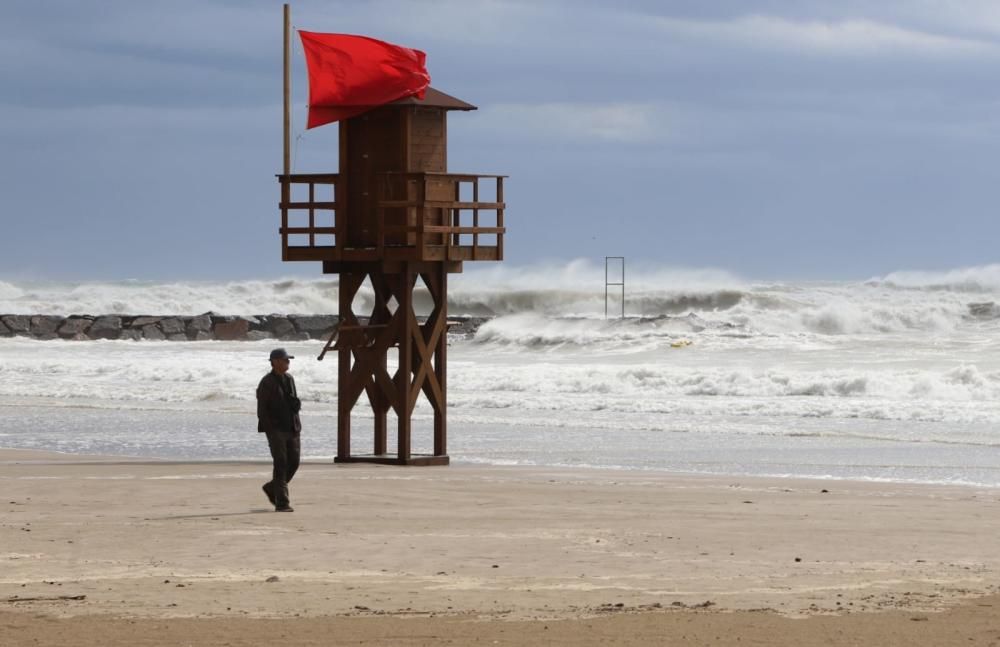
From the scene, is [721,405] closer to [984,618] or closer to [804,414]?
[804,414]

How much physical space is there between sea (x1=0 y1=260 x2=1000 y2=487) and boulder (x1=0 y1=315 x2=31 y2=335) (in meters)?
2.25

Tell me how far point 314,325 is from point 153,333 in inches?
232

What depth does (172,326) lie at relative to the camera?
6094 centimetres

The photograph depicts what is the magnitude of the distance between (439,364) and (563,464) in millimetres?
1838

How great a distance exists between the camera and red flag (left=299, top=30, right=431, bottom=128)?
18531 mm

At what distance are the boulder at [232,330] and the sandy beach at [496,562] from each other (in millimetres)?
44480

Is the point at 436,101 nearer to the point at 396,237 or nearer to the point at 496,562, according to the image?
the point at 396,237

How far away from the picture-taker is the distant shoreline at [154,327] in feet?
199

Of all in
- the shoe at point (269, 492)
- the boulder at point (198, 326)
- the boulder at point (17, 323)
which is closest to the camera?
the shoe at point (269, 492)

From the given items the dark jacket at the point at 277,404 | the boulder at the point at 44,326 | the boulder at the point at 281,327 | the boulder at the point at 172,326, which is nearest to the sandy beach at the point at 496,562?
the dark jacket at the point at 277,404

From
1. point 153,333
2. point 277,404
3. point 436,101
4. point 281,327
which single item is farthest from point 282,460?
point 281,327

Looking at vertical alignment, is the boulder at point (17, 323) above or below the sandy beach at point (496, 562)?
below

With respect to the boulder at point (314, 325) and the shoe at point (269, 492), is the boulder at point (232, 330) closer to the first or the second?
the boulder at point (314, 325)

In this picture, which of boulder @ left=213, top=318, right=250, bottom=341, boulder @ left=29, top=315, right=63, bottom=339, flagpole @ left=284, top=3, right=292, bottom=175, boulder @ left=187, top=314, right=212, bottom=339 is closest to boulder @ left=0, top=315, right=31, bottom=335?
boulder @ left=29, top=315, right=63, bottom=339
